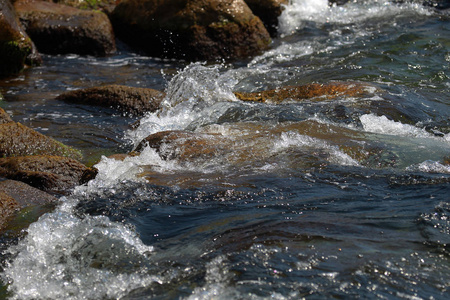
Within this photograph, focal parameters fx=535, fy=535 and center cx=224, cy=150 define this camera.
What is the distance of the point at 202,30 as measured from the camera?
991 centimetres

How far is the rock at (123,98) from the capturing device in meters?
7.17

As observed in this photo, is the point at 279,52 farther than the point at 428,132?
Yes

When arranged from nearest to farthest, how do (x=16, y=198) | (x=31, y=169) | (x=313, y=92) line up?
(x=16, y=198) < (x=31, y=169) < (x=313, y=92)

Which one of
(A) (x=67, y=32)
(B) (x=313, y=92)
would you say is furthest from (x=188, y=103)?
(A) (x=67, y=32)

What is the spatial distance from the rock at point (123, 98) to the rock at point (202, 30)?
9.56ft

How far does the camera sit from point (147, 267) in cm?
316

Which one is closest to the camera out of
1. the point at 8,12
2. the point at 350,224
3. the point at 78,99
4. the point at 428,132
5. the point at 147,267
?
the point at 147,267

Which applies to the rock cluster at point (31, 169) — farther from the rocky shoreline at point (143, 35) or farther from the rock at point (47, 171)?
the rocky shoreline at point (143, 35)

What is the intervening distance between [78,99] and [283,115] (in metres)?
3.07

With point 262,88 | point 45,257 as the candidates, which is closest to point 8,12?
point 262,88

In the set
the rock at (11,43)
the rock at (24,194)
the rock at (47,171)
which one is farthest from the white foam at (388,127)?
the rock at (11,43)

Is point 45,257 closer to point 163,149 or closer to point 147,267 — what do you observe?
point 147,267

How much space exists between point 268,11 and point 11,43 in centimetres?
555

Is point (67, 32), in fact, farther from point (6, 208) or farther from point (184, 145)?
point (6, 208)
